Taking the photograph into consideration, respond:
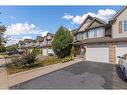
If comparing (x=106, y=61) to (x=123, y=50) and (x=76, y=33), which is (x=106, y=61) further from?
(x=76, y=33)

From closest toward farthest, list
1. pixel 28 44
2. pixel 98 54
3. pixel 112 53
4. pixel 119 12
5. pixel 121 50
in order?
pixel 121 50
pixel 112 53
pixel 119 12
pixel 98 54
pixel 28 44

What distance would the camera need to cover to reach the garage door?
20234mm

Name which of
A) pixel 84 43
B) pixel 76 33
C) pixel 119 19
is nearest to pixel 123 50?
pixel 119 19

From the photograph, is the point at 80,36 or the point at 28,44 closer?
the point at 80,36

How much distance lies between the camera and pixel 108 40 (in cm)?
1973

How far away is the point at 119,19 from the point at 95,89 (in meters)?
13.4

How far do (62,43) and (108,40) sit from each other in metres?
8.92

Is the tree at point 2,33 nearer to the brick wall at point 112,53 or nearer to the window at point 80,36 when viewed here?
the brick wall at point 112,53

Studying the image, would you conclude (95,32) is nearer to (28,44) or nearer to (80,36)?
(80,36)

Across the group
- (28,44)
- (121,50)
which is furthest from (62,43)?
(28,44)

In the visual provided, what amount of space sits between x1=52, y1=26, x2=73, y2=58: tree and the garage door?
4.52 meters

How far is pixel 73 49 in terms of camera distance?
2625 centimetres

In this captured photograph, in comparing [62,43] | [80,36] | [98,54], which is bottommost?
[98,54]

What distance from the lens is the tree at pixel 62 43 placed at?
87.6ft
